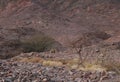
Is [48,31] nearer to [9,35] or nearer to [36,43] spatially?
[9,35]

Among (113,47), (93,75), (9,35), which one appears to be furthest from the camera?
(9,35)

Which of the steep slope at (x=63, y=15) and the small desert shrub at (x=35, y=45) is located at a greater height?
the steep slope at (x=63, y=15)

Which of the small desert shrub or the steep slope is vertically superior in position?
the steep slope

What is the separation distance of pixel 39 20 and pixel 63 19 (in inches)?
174

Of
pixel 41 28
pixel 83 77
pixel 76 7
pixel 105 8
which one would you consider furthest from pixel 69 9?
pixel 83 77

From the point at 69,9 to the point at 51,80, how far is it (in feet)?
206

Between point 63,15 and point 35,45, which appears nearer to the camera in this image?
point 35,45

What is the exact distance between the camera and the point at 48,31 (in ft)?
221

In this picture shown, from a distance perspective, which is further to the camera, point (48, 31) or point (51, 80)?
point (48, 31)

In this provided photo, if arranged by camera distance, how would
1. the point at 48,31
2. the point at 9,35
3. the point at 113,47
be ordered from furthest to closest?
the point at 48,31 → the point at 9,35 → the point at 113,47

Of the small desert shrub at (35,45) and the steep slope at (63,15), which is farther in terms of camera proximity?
the steep slope at (63,15)

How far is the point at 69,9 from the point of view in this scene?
78.1 meters

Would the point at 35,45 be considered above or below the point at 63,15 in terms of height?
below

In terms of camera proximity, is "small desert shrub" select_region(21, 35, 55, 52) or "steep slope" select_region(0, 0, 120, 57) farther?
"steep slope" select_region(0, 0, 120, 57)
